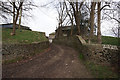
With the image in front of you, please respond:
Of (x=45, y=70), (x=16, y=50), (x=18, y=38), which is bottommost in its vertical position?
(x=45, y=70)

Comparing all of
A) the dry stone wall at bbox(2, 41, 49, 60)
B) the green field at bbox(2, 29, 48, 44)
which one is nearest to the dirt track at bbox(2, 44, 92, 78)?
the dry stone wall at bbox(2, 41, 49, 60)

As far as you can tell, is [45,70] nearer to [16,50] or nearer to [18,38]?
[16,50]

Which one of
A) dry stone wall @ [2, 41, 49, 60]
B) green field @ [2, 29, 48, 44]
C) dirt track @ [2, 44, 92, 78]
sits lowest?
dirt track @ [2, 44, 92, 78]

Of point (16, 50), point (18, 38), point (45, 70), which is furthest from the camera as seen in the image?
point (18, 38)

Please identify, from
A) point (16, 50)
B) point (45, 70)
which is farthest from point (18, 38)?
point (45, 70)

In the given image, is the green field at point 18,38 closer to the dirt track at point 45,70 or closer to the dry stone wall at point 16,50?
the dry stone wall at point 16,50

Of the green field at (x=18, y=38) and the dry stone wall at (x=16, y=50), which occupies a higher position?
the green field at (x=18, y=38)

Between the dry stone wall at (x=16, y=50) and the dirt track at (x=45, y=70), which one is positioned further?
the dry stone wall at (x=16, y=50)

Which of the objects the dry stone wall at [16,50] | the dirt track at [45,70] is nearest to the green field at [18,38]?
the dry stone wall at [16,50]

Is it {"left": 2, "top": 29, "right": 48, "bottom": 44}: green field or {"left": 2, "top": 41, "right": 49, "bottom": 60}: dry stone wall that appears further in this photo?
{"left": 2, "top": 29, "right": 48, "bottom": 44}: green field

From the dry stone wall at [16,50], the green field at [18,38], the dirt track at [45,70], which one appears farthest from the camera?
the green field at [18,38]

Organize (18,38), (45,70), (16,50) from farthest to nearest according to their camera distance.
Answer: (18,38), (16,50), (45,70)

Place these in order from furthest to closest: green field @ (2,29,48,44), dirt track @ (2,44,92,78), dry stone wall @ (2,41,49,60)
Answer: green field @ (2,29,48,44) < dry stone wall @ (2,41,49,60) < dirt track @ (2,44,92,78)

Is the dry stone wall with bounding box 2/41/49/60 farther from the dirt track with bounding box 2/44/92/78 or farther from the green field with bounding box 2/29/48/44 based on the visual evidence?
the dirt track with bounding box 2/44/92/78
